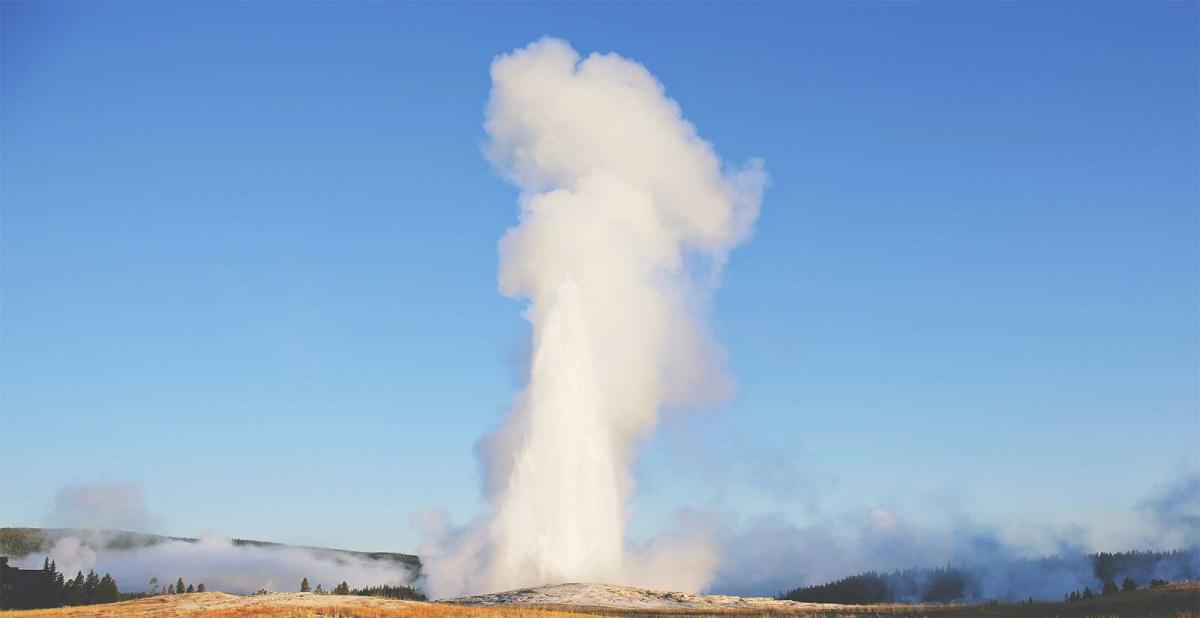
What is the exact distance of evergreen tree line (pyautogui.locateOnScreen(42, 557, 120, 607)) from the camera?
5261 inches

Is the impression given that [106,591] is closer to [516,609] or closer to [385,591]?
[385,591]

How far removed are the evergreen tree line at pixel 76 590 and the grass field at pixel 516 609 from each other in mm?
46501

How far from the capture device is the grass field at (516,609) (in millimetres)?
73500

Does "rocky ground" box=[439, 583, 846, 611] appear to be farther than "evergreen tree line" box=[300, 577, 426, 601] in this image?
No

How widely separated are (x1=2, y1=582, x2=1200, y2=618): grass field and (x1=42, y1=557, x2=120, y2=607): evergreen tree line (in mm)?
46501

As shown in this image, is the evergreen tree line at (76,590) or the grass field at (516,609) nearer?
the grass field at (516,609)

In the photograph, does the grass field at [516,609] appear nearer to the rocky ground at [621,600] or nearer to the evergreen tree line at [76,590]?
the rocky ground at [621,600]

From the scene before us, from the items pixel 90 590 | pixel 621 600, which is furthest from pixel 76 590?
pixel 621 600

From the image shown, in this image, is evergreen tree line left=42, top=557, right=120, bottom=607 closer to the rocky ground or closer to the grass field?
the grass field

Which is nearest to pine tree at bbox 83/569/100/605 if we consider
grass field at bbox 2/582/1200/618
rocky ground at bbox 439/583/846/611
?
grass field at bbox 2/582/1200/618

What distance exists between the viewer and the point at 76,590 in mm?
137750

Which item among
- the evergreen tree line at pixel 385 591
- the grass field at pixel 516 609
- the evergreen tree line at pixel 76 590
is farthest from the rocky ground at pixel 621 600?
the evergreen tree line at pixel 76 590

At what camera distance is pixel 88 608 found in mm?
92750

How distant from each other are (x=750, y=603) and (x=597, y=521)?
34.3 m
